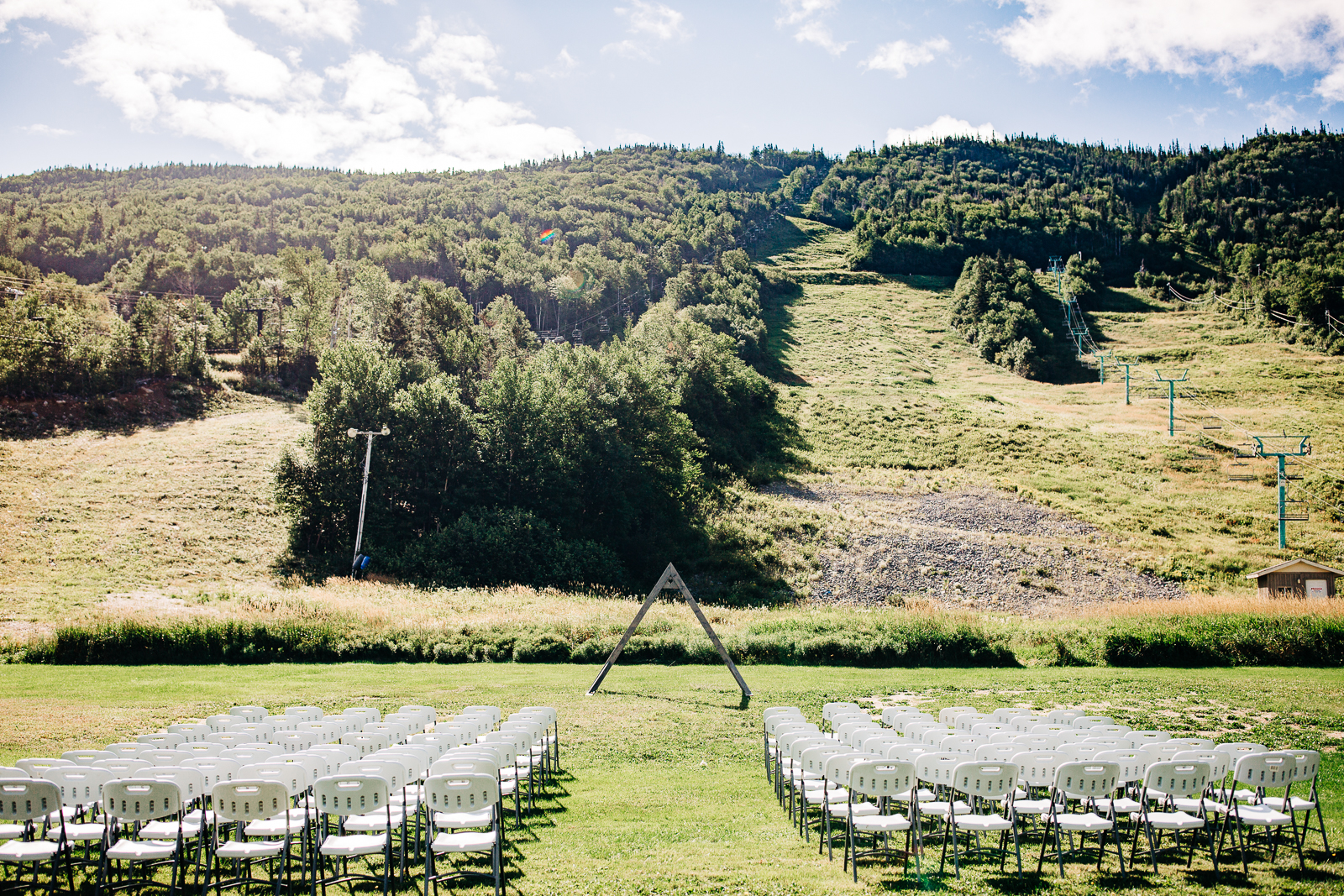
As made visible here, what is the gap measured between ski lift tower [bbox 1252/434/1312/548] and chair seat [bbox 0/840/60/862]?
66.3 metres

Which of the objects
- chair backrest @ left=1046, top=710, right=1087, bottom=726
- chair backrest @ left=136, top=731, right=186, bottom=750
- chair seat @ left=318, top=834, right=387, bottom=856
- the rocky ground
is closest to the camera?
chair seat @ left=318, top=834, right=387, bottom=856

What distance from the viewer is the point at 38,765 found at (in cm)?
884

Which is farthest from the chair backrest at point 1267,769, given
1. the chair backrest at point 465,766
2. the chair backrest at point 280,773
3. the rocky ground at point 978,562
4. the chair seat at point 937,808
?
the rocky ground at point 978,562

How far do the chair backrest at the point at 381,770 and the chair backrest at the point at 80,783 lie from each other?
2.32 metres

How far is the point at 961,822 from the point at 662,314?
86.2 m

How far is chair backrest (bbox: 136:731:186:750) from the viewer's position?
10.8 m

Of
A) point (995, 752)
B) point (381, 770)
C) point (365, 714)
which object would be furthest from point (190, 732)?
point (995, 752)

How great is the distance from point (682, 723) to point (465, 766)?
10.2 m

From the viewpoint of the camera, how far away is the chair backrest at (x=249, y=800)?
7543 mm

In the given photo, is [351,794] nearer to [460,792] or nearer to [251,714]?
[460,792]

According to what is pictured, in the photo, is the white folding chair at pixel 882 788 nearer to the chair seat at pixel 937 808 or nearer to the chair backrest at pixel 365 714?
the chair seat at pixel 937 808

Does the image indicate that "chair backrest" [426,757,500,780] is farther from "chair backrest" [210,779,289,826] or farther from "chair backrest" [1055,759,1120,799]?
"chair backrest" [1055,759,1120,799]

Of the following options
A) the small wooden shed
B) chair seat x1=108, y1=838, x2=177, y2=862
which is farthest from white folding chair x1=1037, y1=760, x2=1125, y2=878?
the small wooden shed

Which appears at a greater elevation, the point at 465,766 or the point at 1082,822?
the point at 465,766
